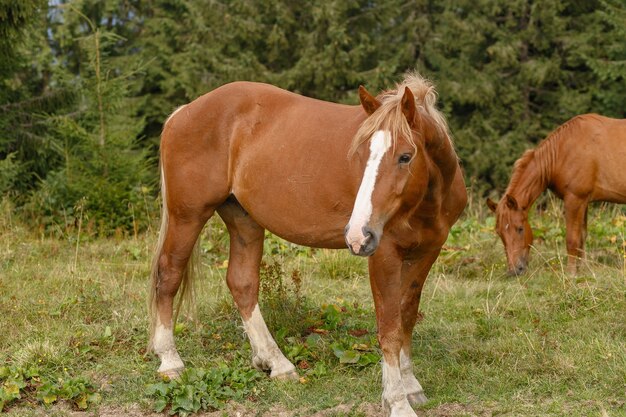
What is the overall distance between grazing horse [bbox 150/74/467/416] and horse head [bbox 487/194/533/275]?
3211 millimetres

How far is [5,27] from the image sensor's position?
984 centimetres

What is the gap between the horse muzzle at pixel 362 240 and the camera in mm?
3264

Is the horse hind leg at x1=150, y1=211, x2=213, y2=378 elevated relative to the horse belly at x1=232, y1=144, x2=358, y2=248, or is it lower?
lower

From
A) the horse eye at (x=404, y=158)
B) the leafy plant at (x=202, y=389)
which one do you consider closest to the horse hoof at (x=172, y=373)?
the leafy plant at (x=202, y=389)

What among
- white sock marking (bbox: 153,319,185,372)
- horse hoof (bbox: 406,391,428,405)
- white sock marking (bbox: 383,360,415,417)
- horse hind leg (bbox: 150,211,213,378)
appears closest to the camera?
white sock marking (bbox: 383,360,415,417)

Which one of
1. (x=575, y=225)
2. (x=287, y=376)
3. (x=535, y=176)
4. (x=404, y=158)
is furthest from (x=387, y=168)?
(x=535, y=176)

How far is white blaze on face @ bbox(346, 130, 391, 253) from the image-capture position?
327 centimetres

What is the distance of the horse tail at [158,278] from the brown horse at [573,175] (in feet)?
12.3

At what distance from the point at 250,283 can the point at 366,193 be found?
6.05 feet

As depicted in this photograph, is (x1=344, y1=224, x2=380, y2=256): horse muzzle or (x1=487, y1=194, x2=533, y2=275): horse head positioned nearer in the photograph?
(x1=344, y1=224, x2=380, y2=256): horse muzzle

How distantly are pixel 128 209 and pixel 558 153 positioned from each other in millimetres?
5357

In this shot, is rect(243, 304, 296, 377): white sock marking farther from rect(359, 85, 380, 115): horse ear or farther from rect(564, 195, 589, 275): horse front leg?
rect(564, 195, 589, 275): horse front leg

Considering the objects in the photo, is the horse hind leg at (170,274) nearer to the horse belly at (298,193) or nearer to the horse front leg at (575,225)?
the horse belly at (298,193)

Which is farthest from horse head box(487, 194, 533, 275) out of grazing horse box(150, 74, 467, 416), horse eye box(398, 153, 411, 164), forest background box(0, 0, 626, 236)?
forest background box(0, 0, 626, 236)
